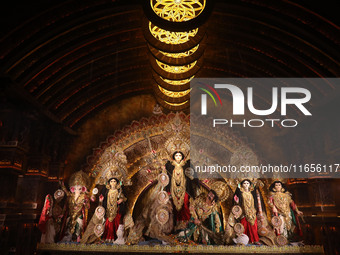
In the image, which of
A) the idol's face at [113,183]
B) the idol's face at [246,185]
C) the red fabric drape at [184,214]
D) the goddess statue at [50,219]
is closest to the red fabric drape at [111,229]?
the idol's face at [113,183]

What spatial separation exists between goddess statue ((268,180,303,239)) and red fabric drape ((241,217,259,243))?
772 millimetres

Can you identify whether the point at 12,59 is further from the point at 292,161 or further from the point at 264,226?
the point at 292,161

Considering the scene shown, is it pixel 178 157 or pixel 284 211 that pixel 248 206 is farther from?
pixel 178 157

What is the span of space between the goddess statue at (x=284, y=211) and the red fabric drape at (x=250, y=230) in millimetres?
772

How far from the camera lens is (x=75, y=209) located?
915 centimetres

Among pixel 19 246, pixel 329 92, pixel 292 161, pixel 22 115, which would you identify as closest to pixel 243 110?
pixel 292 161

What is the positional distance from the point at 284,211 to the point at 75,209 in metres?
7.37

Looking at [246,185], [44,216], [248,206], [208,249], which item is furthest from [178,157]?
[44,216]

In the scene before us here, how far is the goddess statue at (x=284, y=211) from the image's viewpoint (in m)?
8.03

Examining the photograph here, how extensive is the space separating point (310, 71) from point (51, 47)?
10.1m

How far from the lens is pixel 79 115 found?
1335 cm

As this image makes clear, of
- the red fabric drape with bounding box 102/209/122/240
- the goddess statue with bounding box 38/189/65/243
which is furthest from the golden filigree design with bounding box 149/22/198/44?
the goddess statue with bounding box 38/189/65/243

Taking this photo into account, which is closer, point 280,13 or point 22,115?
point 280,13

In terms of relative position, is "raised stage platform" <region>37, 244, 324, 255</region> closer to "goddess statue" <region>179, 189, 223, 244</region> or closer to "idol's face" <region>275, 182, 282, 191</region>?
"goddess statue" <region>179, 189, 223, 244</region>
